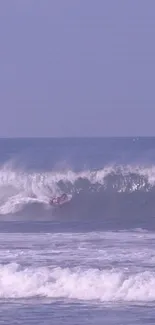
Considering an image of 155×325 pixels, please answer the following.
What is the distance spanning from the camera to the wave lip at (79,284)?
1299 cm

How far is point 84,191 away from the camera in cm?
2956

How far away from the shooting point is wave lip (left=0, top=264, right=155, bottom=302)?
42.6 ft

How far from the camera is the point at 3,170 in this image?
33.8m

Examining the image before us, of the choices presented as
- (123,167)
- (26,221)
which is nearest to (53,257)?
(26,221)

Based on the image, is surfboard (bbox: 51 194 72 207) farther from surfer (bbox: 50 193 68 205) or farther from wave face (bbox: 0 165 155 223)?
wave face (bbox: 0 165 155 223)

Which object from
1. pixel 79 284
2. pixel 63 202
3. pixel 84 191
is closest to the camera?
pixel 79 284

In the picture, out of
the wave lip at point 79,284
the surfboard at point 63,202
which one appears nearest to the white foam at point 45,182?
the surfboard at point 63,202

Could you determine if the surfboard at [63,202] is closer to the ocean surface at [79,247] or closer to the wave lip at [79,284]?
the ocean surface at [79,247]

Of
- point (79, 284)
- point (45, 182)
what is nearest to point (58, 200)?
point (45, 182)

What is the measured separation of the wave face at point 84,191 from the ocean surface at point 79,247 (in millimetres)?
28

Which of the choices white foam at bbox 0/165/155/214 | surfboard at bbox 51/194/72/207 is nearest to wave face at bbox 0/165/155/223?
white foam at bbox 0/165/155/214

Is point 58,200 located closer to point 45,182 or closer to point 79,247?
point 45,182

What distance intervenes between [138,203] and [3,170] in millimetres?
7552

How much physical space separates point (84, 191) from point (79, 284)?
1621 centimetres
